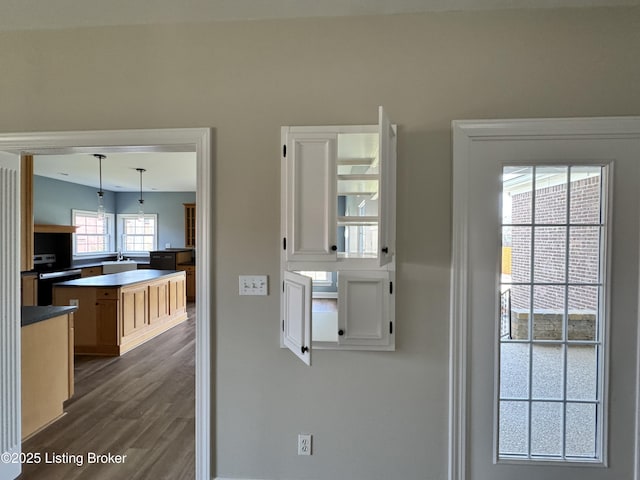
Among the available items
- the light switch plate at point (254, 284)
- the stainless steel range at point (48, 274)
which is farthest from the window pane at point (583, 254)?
the stainless steel range at point (48, 274)

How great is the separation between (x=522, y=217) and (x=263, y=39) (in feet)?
5.59

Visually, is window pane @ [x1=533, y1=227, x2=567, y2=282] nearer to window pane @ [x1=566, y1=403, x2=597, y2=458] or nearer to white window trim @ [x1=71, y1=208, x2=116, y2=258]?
window pane @ [x1=566, y1=403, x2=597, y2=458]

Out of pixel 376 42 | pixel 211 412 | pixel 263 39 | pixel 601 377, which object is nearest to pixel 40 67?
pixel 263 39

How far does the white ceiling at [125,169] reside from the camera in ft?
14.8

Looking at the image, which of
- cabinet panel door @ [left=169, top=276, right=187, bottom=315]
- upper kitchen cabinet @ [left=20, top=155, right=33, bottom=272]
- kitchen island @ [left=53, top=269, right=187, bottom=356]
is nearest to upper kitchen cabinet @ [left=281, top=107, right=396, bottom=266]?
upper kitchen cabinet @ [left=20, top=155, right=33, bottom=272]

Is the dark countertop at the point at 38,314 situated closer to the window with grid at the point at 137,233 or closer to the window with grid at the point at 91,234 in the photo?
the window with grid at the point at 91,234

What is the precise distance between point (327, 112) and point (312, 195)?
1.60 ft

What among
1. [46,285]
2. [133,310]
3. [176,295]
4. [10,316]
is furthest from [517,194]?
[46,285]

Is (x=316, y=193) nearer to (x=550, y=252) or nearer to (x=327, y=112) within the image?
(x=327, y=112)

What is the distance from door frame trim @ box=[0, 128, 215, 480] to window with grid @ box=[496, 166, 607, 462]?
5.18 ft

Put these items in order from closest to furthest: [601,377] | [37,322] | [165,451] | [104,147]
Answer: [601,377], [104,147], [165,451], [37,322]

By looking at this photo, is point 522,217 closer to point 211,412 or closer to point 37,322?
point 211,412

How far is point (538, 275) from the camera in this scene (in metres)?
1.60

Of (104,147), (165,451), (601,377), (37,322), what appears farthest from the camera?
(37,322)
